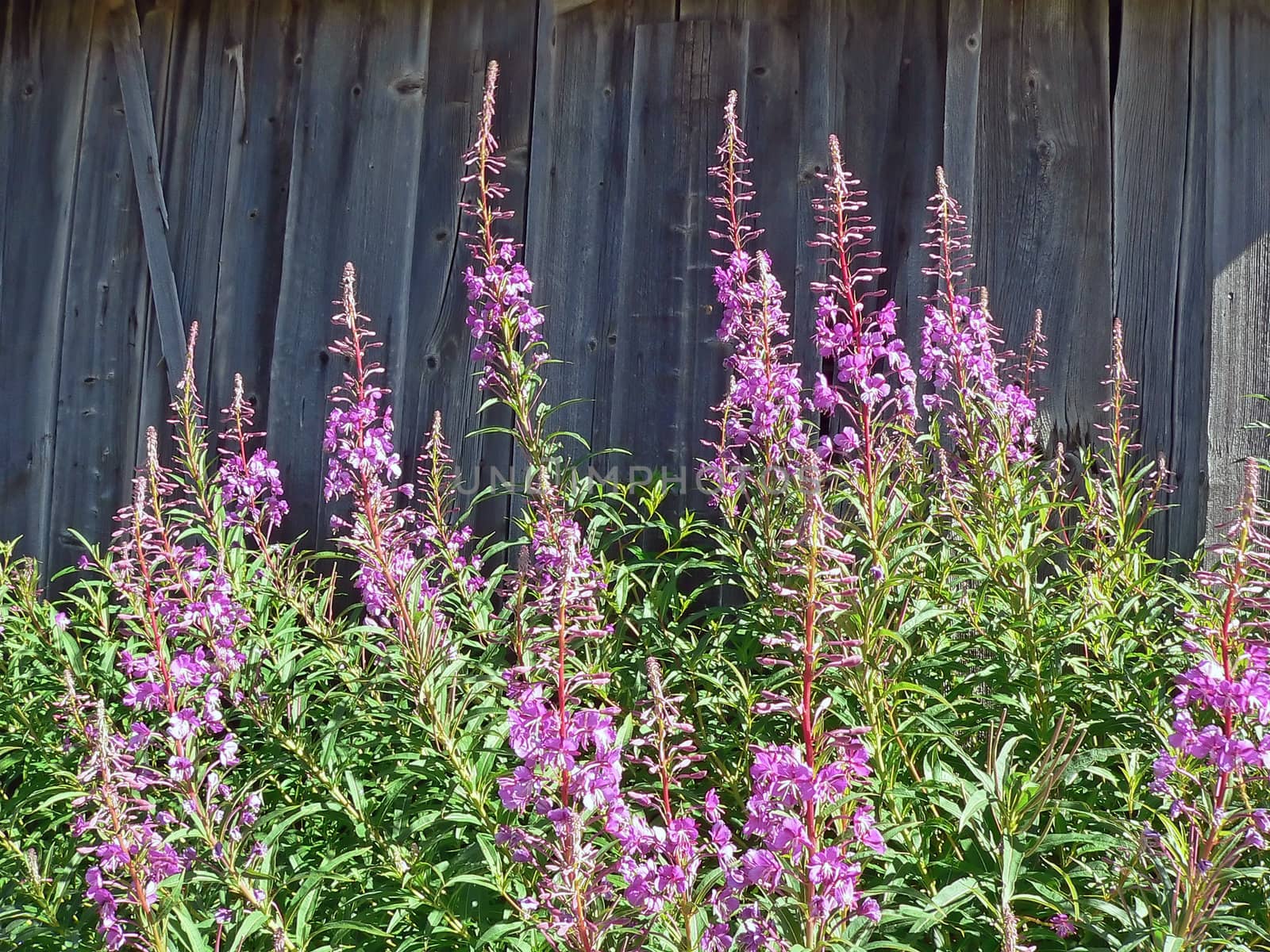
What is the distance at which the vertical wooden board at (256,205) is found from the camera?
518cm

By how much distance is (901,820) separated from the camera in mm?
2523

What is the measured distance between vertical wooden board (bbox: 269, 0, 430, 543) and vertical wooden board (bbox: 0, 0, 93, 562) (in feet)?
3.66

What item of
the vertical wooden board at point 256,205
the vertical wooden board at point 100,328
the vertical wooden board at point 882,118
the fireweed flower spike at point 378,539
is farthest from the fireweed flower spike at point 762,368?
the vertical wooden board at point 100,328

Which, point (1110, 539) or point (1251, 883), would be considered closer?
point (1251, 883)

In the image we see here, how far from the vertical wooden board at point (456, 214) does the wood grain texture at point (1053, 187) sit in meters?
1.75

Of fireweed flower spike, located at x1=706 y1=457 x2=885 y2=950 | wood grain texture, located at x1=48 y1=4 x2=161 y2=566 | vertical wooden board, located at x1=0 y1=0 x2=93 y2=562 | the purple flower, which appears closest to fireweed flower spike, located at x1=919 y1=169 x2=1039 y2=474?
the purple flower

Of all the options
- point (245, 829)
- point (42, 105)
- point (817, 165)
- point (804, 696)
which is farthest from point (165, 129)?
point (804, 696)

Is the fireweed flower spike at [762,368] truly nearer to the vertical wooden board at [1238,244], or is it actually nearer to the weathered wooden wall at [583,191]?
the weathered wooden wall at [583,191]

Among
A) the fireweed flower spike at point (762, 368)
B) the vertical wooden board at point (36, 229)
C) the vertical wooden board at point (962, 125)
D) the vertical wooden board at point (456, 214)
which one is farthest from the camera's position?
the vertical wooden board at point (36, 229)

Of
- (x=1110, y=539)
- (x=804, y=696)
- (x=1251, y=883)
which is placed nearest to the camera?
(x=804, y=696)

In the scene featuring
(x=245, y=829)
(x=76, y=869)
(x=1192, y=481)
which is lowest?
(x=76, y=869)

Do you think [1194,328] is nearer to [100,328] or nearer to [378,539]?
[378,539]

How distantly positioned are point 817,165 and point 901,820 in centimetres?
274

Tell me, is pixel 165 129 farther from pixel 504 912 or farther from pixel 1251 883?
pixel 1251 883
